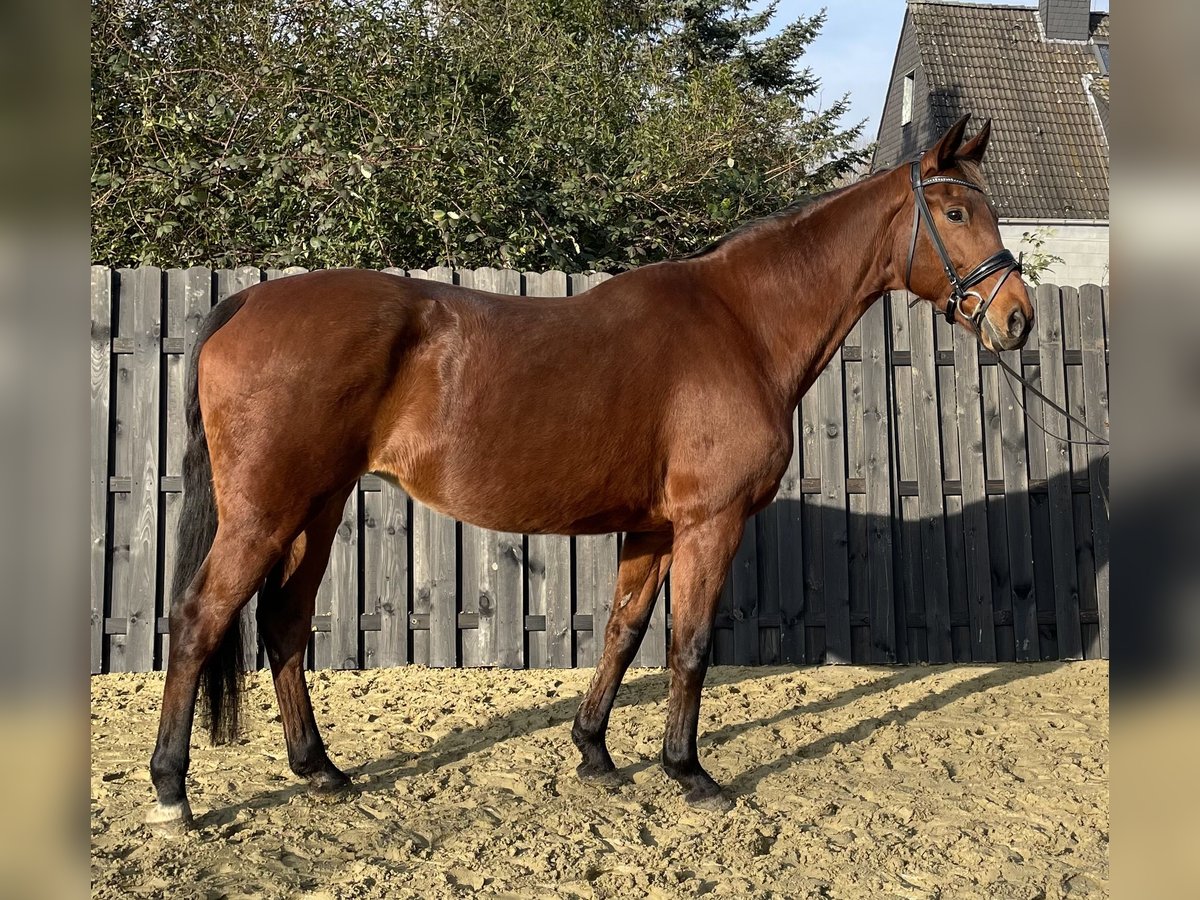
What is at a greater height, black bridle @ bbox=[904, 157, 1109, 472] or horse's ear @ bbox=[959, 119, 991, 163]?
horse's ear @ bbox=[959, 119, 991, 163]

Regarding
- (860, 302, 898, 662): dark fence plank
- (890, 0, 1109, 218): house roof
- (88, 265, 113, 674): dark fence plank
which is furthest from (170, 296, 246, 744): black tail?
(890, 0, 1109, 218): house roof

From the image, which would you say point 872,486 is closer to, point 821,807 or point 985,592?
point 985,592

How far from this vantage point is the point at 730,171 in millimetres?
9422

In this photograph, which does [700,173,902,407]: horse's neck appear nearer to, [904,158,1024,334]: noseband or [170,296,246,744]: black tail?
[904,158,1024,334]: noseband

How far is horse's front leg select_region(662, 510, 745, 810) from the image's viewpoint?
3.74 metres

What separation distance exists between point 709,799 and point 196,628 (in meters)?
2.00

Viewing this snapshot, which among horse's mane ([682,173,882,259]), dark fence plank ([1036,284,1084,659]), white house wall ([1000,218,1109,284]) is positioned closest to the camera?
horse's mane ([682,173,882,259])

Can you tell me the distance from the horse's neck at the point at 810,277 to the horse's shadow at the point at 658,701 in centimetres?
169

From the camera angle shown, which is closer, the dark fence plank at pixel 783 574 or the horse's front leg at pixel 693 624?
the horse's front leg at pixel 693 624

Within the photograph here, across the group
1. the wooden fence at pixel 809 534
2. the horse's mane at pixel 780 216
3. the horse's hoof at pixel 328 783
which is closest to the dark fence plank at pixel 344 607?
the wooden fence at pixel 809 534

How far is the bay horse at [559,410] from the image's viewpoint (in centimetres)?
335

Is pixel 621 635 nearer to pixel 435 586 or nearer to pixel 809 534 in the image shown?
pixel 435 586

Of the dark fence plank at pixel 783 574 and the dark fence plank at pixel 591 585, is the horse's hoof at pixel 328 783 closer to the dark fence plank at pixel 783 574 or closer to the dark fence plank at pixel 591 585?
the dark fence plank at pixel 591 585

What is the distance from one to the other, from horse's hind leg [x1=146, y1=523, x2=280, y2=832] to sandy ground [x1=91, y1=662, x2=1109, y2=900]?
0.76 ft
